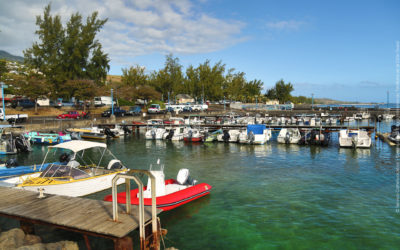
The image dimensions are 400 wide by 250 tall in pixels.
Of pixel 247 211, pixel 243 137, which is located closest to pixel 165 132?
pixel 243 137

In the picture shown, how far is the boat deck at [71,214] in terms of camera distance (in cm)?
754

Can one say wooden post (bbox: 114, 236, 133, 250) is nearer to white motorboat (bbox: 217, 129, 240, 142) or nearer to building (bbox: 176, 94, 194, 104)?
white motorboat (bbox: 217, 129, 240, 142)

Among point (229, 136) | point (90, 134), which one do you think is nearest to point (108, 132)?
point (90, 134)

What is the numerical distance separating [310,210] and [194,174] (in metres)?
9.07

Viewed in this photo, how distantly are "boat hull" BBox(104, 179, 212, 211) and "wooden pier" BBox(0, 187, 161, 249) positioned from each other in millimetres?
2260

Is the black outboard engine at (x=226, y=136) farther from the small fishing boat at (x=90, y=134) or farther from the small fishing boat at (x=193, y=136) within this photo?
the small fishing boat at (x=90, y=134)

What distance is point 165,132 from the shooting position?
39.7 meters

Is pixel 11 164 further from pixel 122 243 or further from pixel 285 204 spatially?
pixel 285 204

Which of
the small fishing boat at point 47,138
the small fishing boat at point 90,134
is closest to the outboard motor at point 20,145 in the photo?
the small fishing boat at point 47,138

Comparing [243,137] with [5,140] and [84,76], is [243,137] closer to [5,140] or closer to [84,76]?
[5,140]

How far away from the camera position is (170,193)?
43.7ft

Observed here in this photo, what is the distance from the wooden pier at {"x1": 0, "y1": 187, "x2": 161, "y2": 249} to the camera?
7.49 metres

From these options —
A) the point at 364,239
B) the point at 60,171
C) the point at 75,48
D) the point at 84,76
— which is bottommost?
the point at 364,239

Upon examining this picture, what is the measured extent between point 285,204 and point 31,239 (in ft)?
36.8
